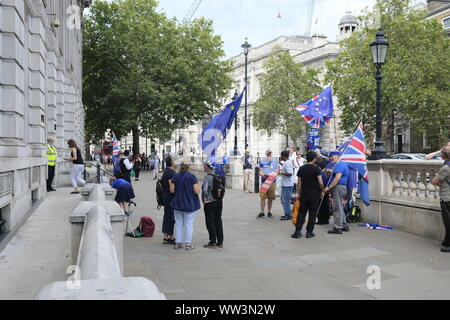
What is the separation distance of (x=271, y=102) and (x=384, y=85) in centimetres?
1876

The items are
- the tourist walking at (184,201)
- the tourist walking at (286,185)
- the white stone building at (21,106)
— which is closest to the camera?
the white stone building at (21,106)

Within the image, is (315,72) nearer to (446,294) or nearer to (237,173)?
(237,173)

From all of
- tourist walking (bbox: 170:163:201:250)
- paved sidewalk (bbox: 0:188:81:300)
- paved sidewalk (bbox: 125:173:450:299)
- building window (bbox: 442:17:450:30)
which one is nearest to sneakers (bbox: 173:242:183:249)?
tourist walking (bbox: 170:163:201:250)

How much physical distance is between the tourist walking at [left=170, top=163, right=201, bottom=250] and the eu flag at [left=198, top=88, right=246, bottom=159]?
127 inches

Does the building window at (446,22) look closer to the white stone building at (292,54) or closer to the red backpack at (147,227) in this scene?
the white stone building at (292,54)

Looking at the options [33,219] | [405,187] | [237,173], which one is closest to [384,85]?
[237,173]

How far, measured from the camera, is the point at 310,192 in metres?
10.2

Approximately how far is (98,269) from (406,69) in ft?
130

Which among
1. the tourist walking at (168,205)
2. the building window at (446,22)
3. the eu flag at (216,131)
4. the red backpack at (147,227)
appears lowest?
the red backpack at (147,227)

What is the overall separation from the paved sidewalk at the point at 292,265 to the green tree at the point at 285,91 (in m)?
45.9

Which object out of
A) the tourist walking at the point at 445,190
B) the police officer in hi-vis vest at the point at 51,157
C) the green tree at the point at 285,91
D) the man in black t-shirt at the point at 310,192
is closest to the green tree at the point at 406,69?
the green tree at the point at 285,91

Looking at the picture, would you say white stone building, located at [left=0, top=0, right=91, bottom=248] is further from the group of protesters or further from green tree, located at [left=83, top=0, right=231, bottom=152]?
green tree, located at [left=83, top=0, right=231, bottom=152]

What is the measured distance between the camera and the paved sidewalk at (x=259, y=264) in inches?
239

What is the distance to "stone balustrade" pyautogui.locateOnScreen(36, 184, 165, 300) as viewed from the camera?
227 centimetres
